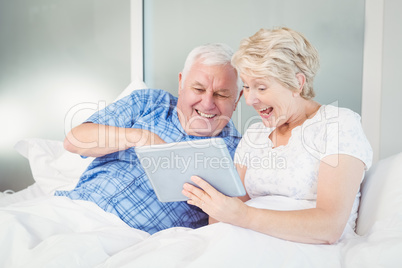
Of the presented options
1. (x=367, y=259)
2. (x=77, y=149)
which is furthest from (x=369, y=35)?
(x=77, y=149)

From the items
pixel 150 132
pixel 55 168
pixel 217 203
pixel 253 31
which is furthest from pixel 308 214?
pixel 55 168

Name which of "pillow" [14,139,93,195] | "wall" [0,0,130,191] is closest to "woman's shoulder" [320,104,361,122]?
"pillow" [14,139,93,195]

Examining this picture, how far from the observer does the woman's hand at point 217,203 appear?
0.96 meters

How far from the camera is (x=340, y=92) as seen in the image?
174 centimetres

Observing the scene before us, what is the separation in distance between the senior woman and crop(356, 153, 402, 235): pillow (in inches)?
1.5

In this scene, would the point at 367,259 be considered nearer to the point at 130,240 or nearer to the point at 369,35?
the point at 130,240

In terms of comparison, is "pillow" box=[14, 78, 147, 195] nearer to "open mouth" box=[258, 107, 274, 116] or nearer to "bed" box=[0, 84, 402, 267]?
"bed" box=[0, 84, 402, 267]

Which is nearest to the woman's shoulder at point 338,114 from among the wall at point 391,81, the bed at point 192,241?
the bed at point 192,241

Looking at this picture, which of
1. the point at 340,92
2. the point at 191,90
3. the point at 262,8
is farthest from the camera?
the point at 262,8

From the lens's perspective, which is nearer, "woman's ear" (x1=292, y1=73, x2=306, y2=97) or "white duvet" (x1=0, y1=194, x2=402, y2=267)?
"white duvet" (x1=0, y1=194, x2=402, y2=267)

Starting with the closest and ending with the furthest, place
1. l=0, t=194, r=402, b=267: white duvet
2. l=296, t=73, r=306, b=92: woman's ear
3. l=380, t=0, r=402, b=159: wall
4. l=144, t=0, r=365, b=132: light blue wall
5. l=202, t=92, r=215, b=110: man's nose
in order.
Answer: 1. l=0, t=194, r=402, b=267: white duvet
2. l=296, t=73, r=306, b=92: woman's ear
3. l=202, t=92, r=215, b=110: man's nose
4. l=380, t=0, r=402, b=159: wall
5. l=144, t=0, r=365, b=132: light blue wall

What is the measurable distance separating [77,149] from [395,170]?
1063 mm

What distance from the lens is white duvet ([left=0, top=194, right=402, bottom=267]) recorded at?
846mm

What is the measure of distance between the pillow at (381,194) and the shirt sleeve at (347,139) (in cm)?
12
